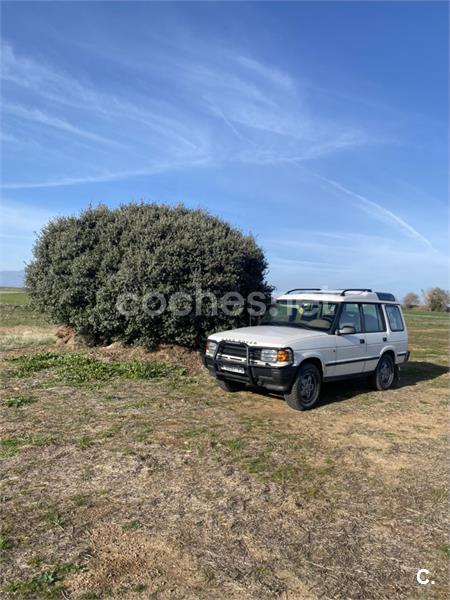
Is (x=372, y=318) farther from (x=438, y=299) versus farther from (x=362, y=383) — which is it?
(x=438, y=299)

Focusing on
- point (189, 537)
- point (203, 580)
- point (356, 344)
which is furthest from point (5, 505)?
point (356, 344)

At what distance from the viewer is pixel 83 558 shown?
307 centimetres

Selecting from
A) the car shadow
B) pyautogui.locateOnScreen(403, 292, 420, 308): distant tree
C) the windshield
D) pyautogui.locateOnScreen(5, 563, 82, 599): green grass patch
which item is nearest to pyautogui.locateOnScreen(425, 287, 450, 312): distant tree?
pyautogui.locateOnScreen(403, 292, 420, 308): distant tree

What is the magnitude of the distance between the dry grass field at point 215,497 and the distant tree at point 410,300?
59.7 meters

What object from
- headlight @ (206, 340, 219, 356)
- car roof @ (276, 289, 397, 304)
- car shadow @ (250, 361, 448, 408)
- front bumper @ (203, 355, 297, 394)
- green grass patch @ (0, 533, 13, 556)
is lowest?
green grass patch @ (0, 533, 13, 556)

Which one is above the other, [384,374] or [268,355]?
[268,355]

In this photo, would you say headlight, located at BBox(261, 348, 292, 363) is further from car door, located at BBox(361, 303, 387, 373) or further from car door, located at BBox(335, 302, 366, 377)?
car door, located at BBox(361, 303, 387, 373)

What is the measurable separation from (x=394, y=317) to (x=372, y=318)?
98 centimetres

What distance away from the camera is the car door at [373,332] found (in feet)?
28.1

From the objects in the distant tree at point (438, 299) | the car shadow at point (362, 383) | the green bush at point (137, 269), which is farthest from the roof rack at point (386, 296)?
the distant tree at point (438, 299)

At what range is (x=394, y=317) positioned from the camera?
31.6ft

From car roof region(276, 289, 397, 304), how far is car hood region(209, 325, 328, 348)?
0.82 metres

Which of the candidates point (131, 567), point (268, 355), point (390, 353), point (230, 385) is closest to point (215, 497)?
point (131, 567)

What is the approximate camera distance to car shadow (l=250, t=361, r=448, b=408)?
8203 millimetres
